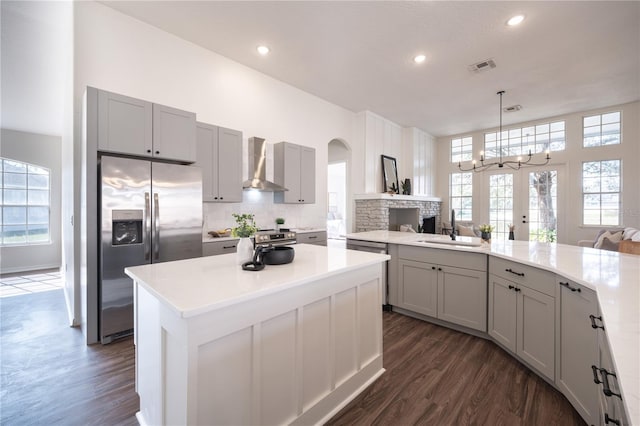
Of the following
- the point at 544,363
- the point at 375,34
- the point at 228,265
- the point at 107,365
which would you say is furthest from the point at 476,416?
the point at 375,34

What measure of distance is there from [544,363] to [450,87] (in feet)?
14.1

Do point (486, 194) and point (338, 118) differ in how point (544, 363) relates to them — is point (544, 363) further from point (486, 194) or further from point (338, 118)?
Result: point (486, 194)

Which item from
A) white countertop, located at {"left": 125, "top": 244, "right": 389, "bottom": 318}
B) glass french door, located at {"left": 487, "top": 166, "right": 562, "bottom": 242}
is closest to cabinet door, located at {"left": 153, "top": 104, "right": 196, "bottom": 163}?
white countertop, located at {"left": 125, "top": 244, "right": 389, "bottom": 318}

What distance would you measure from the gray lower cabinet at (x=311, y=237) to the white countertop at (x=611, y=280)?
1556 millimetres

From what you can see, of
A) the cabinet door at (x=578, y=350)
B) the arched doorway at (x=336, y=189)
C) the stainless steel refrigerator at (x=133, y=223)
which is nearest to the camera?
the cabinet door at (x=578, y=350)

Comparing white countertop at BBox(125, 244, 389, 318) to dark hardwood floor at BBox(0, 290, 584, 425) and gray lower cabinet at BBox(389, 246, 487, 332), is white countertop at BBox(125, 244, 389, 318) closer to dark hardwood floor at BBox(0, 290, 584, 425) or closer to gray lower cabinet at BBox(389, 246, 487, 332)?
dark hardwood floor at BBox(0, 290, 584, 425)

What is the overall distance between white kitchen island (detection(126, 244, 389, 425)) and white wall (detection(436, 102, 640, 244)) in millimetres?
6433

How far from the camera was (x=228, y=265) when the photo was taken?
1.77 m

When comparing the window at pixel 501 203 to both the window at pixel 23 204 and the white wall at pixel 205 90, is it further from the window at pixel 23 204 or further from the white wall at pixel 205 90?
the window at pixel 23 204

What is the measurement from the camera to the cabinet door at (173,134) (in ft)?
9.46

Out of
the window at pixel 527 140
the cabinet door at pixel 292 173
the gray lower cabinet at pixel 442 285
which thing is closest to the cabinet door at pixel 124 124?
the cabinet door at pixel 292 173

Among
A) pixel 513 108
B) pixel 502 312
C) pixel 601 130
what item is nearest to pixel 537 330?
pixel 502 312

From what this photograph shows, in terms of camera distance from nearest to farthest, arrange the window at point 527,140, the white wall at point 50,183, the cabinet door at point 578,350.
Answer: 1. the cabinet door at point 578,350
2. the white wall at point 50,183
3. the window at point 527,140

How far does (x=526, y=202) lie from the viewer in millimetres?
6656
